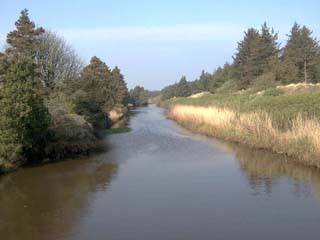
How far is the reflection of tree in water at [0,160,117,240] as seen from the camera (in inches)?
392

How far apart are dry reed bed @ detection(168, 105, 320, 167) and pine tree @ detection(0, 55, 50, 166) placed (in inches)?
361

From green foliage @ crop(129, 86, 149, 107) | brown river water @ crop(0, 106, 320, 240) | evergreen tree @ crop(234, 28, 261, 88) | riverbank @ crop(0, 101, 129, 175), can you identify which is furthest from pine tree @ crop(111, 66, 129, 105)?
brown river water @ crop(0, 106, 320, 240)

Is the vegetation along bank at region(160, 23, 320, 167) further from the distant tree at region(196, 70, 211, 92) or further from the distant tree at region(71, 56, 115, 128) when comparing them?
the distant tree at region(196, 70, 211, 92)

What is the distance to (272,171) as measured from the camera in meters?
15.1

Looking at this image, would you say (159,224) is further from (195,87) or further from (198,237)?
(195,87)

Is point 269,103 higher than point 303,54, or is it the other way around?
point 303,54

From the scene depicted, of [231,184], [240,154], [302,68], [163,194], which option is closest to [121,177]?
[163,194]

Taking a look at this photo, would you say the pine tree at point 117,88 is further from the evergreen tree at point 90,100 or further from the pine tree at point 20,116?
the pine tree at point 20,116

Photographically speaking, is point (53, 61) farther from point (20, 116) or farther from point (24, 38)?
point (20, 116)

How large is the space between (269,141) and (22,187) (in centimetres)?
1018

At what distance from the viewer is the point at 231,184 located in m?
13.5

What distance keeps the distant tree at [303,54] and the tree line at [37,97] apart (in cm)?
2619

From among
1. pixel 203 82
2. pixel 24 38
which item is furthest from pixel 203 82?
pixel 24 38

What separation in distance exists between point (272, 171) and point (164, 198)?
478 cm
